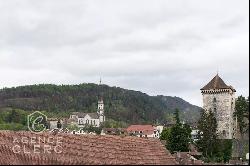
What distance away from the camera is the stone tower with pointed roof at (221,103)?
6949cm

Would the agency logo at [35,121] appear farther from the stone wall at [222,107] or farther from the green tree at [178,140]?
the stone wall at [222,107]

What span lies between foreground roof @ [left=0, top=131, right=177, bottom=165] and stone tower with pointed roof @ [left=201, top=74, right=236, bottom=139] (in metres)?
50.3

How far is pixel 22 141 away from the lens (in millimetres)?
17609

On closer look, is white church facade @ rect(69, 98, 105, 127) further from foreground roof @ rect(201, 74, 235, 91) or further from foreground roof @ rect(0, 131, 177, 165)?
foreground roof @ rect(0, 131, 177, 165)

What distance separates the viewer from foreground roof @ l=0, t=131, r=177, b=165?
621 inches

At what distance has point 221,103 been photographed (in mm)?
70500

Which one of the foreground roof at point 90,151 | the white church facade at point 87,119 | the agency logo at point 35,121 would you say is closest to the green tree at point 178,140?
the agency logo at point 35,121

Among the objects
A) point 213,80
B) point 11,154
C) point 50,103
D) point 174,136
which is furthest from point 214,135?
point 50,103

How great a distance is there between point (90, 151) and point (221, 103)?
54754 millimetres

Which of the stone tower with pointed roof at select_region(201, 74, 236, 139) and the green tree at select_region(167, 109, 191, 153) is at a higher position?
the stone tower with pointed roof at select_region(201, 74, 236, 139)

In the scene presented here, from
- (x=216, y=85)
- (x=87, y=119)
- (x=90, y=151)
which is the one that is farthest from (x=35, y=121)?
(x=87, y=119)

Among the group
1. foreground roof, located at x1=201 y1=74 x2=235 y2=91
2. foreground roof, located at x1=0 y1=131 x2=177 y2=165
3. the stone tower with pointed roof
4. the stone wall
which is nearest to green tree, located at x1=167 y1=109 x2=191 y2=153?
the stone wall

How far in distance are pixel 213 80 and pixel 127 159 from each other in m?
56.5

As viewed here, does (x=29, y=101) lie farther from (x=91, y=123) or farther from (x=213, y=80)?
(x=213, y=80)
